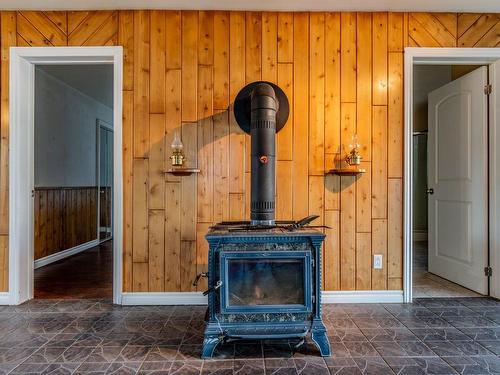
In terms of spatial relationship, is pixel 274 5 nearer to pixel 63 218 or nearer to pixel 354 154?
pixel 354 154

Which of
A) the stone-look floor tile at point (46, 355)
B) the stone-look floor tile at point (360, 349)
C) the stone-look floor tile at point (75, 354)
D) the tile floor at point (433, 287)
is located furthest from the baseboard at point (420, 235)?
the stone-look floor tile at point (46, 355)

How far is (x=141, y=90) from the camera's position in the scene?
2775 millimetres

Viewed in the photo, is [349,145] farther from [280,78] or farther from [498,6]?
[498,6]

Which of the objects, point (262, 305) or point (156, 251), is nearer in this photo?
point (262, 305)

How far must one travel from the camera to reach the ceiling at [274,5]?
2637 mm

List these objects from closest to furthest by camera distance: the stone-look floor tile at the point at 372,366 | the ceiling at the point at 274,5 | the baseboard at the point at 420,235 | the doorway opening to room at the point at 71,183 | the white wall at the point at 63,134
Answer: the stone-look floor tile at the point at 372,366 < the ceiling at the point at 274,5 < the doorway opening to room at the point at 71,183 < the white wall at the point at 63,134 < the baseboard at the point at 420,235

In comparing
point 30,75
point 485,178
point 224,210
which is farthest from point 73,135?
point 485,178

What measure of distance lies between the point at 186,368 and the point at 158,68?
2.32 m

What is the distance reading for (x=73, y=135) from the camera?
494 cm

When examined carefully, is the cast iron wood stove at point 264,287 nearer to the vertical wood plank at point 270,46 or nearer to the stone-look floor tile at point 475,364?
the stone-look floor tile at point 475,364

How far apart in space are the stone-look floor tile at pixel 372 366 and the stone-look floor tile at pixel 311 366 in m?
0.20

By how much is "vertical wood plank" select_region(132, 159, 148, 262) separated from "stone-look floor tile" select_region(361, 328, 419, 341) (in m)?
1.86

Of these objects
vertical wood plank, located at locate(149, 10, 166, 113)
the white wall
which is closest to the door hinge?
vertical wood plank, located at locate(149, 10, 166, 113)

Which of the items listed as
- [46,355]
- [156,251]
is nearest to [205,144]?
[156,251]
